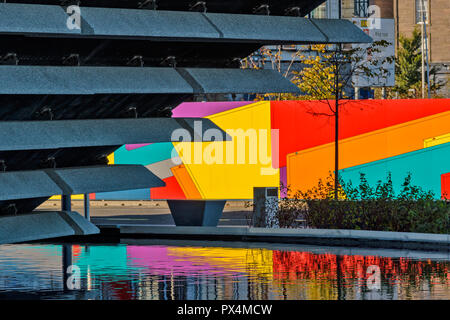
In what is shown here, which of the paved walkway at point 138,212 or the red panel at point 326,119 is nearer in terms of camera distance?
the paved walkway at point 138,212

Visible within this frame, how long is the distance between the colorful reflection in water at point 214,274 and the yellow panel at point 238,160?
15.2 meters

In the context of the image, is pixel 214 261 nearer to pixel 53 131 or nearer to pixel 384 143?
pixel 53 131

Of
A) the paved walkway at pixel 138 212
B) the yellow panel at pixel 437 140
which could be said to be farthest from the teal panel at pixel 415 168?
the paved walkway at pixel 138 212

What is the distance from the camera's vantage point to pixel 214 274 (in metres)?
15.7

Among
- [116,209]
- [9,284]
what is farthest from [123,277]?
[116,209]

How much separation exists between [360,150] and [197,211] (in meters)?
13.0

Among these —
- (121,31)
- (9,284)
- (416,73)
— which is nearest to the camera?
(121,31)

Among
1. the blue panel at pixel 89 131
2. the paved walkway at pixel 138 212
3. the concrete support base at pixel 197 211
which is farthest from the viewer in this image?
the paved walkway at pixel 138 212

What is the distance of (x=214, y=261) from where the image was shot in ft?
58.4

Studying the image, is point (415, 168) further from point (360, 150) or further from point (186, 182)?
point (186, 182)

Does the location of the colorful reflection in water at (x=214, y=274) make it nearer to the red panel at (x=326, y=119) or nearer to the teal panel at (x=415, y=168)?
the teal panel at (x=415, y=168)

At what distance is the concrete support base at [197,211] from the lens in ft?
78.0
